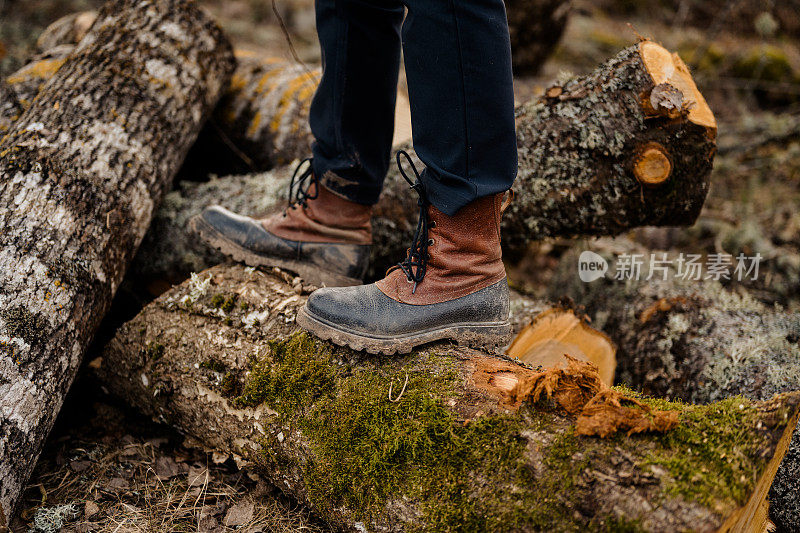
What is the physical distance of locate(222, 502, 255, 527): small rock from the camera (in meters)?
1.83

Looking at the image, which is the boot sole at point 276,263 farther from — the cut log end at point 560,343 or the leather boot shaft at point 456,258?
the cut log end at point 560,343

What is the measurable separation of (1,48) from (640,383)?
5.73 m

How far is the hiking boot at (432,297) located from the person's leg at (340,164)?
1.46 feet

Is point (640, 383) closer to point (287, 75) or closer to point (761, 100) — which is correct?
point (287, 75)

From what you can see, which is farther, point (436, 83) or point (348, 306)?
point (348, 306)

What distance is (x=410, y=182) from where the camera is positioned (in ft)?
5.97

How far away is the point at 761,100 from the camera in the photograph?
663 centimetres

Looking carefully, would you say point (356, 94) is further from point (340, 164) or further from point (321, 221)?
point (321, 221)

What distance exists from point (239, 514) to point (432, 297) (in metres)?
1.02

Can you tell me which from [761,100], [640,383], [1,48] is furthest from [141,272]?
[761,100]

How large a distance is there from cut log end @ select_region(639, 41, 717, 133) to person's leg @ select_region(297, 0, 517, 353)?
1.06m

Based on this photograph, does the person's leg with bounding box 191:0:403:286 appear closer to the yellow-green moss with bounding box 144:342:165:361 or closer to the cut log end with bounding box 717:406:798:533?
the yellow-green moss with bounding box 144:342:165:361

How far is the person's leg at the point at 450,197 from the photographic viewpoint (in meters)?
1.47

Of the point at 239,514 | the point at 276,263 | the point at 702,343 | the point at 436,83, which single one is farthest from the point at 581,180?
the point at 239,514
